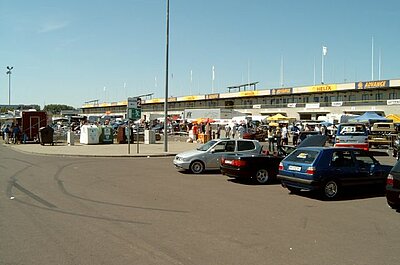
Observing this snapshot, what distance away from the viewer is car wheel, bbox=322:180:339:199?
10180mm

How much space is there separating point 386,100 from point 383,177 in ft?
184

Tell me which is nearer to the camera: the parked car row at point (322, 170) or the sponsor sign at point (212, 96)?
the parked car row at point (322, 170)

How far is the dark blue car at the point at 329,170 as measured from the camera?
10.1m

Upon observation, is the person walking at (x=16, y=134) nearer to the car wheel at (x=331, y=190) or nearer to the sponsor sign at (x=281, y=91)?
the car wheel at (x=331, y=190)

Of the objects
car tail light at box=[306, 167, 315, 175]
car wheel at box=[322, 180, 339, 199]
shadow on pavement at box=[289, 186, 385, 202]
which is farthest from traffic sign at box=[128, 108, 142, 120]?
car wheel at box=[322, 180, 339, 199]

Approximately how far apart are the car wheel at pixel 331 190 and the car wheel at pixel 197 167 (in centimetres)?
618

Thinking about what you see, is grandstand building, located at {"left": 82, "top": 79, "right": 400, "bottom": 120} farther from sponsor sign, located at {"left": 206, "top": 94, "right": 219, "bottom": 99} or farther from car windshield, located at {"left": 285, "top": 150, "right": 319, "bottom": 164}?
car windshield, located at {"left": 285, "top": 150, "right": 319, "bottom": 164}

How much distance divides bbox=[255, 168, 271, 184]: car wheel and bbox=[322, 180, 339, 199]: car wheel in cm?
283

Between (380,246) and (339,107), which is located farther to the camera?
(339,107)

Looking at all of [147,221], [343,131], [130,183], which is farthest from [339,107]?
[147,221]

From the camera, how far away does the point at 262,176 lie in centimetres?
1285

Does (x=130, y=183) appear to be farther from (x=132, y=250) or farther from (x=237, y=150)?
(x=132, y=250)

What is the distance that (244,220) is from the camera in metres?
7.70

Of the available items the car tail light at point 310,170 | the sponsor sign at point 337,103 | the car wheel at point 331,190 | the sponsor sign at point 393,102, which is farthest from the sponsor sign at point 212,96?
the car tail light at point 310,170
